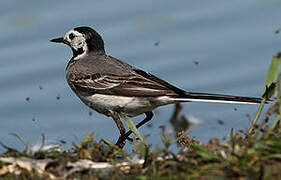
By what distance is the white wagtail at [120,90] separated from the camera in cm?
771

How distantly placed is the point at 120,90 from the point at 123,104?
216mm

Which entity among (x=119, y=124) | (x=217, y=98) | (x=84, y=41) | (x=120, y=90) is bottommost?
(x=119, y=124)

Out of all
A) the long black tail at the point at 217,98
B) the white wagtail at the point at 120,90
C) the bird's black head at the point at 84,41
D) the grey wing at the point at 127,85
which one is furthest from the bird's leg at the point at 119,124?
the bird's black head at the point at 84,41

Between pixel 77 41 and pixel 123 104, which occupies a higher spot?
pixel 77 41

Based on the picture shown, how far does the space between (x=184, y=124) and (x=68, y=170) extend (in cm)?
120

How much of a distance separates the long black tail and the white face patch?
102 inches

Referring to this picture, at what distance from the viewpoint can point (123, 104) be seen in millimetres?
8047

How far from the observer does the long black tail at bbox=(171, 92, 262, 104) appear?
6.84m

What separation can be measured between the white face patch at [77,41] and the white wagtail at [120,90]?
41 centimetres

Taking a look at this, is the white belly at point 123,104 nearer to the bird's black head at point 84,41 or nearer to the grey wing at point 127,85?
the grey wing at point 127,85

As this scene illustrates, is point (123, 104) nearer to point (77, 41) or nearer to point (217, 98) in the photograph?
point (217, 98)

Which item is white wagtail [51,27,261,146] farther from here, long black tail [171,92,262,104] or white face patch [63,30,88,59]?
white face patch [63,30,88,59]

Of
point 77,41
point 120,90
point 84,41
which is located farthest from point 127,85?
point 77,41

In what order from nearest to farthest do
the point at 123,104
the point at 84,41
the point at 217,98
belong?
1. the point at 217,98
2. the point at 123,104
3. the point at 84,41
